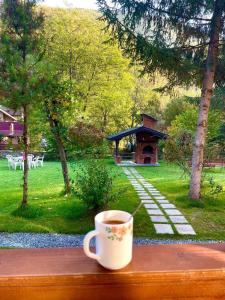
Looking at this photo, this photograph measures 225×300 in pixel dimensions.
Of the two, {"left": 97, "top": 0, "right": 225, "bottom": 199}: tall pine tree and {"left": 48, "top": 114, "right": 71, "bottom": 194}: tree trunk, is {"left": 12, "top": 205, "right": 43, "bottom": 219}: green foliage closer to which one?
{"left": 48, "top": 114, "right": 71, "bottom": 194}: tree trunk

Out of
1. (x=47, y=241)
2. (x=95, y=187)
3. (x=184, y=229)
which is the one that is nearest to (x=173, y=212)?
(x=184, y=229)

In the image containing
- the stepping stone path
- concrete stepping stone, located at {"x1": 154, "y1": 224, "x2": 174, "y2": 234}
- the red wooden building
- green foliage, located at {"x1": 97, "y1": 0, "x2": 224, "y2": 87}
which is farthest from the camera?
the red wooden building

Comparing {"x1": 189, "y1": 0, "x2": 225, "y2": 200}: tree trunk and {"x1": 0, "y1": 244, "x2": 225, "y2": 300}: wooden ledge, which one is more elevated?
{"x1": 189, "y1": 0, "x2": 225, "y2": 200}: tree trunk

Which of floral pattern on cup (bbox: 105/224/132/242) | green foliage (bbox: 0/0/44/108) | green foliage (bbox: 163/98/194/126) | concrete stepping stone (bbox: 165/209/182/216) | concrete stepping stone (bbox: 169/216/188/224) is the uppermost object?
green foliage (bbox: 163/98/194/126)

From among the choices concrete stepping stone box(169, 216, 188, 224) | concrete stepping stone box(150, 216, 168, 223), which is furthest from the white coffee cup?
concrete stepping stone box(169, 216, 188, 224)

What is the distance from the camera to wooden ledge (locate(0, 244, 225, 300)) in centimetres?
85

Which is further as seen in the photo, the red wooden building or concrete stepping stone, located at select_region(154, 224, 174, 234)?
the red wooden building

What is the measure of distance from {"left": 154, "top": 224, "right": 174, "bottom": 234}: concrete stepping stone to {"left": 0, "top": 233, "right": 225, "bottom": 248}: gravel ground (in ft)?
1.01

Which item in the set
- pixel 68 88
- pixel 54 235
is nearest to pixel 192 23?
pixel 68 88

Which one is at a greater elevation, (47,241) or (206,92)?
(206,92)

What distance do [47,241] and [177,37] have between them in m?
5.29

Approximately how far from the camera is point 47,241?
4.39 m

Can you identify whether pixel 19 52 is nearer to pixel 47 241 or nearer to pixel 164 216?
pixel 47 241

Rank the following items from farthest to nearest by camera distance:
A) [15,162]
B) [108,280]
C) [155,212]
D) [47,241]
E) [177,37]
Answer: [15,162]
[177,37]
[155,212]
[47,241]
[108,280]
